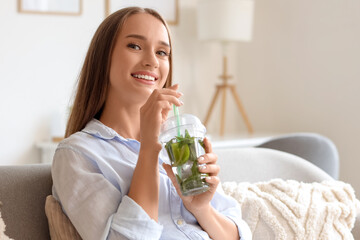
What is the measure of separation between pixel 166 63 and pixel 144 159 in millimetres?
323

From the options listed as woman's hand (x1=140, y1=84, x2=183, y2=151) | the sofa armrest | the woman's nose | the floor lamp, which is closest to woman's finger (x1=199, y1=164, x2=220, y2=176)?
woman's hand (x1=140, y1=84, x2=183, y2=151)

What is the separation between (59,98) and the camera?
3643 millimetres

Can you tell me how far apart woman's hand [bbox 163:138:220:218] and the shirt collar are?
0.22m

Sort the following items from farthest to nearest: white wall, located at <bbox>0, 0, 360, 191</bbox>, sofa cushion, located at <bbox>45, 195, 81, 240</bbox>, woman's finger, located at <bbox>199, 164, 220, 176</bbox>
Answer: white wall, located at <bbox>0, 0, 360, 191</bbox> < sofa cushion, located at <bbox>45, 195, 81, 240</bbox> < woman's finger, located at <bbox>199, 164, 220, 176</bbox>

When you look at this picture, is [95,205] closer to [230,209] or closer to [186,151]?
[186,151]

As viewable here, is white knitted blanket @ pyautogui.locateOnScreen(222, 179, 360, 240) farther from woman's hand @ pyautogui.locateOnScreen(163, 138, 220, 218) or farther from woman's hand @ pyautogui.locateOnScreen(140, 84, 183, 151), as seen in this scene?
woman's hand @ pyautogui.locateOnScreen(140, 84, 183, 151)

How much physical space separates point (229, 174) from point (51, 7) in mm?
2143

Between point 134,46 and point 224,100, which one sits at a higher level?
point 134,46

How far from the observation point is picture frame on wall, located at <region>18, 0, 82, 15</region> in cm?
349

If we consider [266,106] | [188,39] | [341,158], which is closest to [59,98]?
[188,39]

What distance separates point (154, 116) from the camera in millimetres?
1264

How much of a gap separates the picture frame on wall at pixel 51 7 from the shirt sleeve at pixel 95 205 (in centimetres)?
239

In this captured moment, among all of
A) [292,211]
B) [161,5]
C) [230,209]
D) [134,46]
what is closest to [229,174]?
[292,211]

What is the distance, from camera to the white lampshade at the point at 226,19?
12.6 feet
